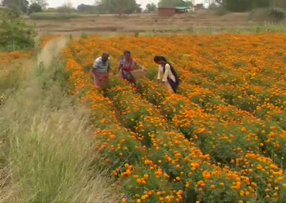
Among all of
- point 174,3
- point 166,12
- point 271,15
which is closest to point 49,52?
point 271,15

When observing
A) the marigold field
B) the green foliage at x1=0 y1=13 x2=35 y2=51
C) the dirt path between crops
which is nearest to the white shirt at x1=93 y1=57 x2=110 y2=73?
the marigold field

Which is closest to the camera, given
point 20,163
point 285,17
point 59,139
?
point 20,163

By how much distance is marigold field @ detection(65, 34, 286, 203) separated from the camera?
606 cm

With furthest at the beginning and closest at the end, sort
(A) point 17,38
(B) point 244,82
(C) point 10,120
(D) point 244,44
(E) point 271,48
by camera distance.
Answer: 1. (A) point 17,38
2. (D) point 244,44
3. (E) point 271,48
4. (B) point 244,82
5. (C) point 10,120

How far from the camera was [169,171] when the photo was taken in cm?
685

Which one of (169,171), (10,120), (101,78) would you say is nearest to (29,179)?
(169,171)

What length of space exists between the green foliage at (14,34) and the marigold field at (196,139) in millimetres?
18329

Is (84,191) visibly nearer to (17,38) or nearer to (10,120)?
(10,120)

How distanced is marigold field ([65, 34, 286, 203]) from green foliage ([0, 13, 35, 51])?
18.3m

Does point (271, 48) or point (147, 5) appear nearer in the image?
point (271, 48)

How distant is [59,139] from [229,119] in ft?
11.8

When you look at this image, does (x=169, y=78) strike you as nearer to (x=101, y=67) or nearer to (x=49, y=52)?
(x=101, y=67)

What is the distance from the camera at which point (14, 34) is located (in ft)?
108

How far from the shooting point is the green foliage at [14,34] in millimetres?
32531
